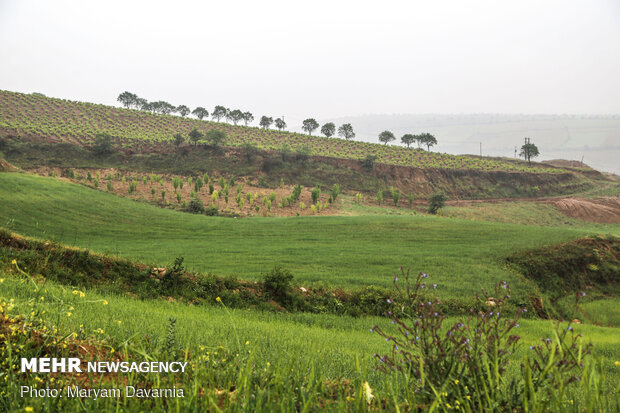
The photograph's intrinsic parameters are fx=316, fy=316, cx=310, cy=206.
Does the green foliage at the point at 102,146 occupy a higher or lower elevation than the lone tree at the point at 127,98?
lower

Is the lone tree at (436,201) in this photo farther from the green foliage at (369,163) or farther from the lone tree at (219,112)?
the lone tree at (219,112)

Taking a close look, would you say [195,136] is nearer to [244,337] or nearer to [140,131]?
[140,131]

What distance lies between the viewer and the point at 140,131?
78.8 m

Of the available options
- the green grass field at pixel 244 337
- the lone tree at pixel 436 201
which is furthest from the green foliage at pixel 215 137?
the green grass field at pixel 244 337

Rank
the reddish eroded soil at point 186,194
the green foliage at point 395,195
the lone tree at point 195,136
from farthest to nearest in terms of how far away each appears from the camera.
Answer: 1. the lone tree at point 195,136
2. the green foliage at point 395,195
3. the reddish eroded soil at point 186,194

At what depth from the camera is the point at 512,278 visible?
17.3m

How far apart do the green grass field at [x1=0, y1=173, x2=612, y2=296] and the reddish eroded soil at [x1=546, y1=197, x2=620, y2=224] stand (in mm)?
44784

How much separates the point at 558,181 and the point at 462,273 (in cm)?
8047

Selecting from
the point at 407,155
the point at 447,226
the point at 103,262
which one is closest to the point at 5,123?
the point at 103,262

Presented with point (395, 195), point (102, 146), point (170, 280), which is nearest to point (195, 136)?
point (102, 146)

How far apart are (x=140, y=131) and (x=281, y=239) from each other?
71.3m

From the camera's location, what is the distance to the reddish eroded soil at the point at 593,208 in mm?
57469

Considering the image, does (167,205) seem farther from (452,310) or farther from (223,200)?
(452,310)

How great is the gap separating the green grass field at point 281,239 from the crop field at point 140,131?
139 ft
